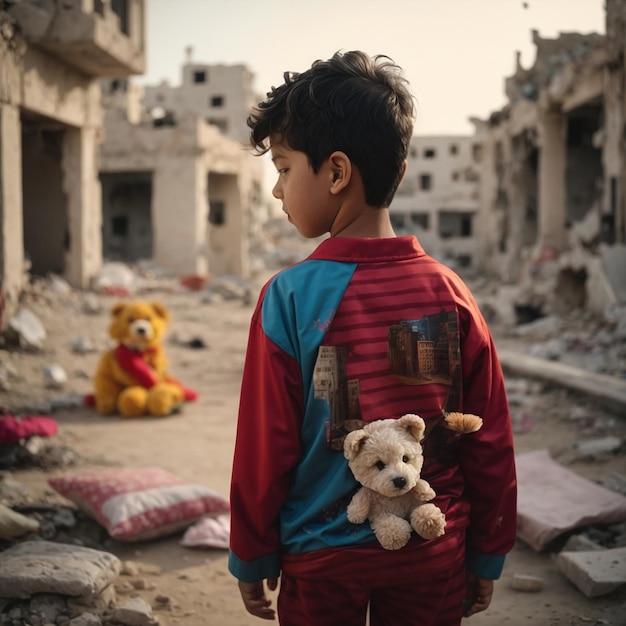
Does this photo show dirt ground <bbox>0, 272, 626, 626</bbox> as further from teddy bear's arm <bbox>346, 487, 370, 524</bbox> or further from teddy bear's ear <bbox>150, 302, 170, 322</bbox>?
teddy bear's arm <bbox>346, 487, 370, 524</bbox>

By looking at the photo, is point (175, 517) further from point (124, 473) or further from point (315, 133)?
point (315, 133)

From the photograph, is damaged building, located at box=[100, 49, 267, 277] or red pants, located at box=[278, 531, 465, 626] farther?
damaged building, located at box=[100, 49, 267, 277]

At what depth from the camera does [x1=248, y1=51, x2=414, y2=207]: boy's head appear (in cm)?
142

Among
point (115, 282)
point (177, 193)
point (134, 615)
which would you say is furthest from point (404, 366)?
point (177, 193)

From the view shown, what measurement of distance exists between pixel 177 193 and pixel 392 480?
15.0 metres

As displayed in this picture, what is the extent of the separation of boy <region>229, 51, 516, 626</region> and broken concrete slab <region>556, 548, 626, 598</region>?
141 centimetres

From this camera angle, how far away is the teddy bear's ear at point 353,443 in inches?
54.0

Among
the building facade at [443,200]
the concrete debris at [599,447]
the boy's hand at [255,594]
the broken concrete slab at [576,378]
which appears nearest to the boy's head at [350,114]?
the boy's hand at [255,594]

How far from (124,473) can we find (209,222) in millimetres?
16204

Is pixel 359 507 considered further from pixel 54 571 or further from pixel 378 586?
pixel 54 571

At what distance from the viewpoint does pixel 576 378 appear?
19.8ft

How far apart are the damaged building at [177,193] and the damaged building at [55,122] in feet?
14.9

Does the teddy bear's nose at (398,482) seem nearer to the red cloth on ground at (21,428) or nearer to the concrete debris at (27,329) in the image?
the red cloth on ground at (21,428)

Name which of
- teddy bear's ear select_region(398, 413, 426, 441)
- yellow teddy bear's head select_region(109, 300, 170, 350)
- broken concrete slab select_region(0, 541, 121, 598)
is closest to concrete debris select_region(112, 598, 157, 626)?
broken concrete slab select_region(0, 541, 121, 598)
